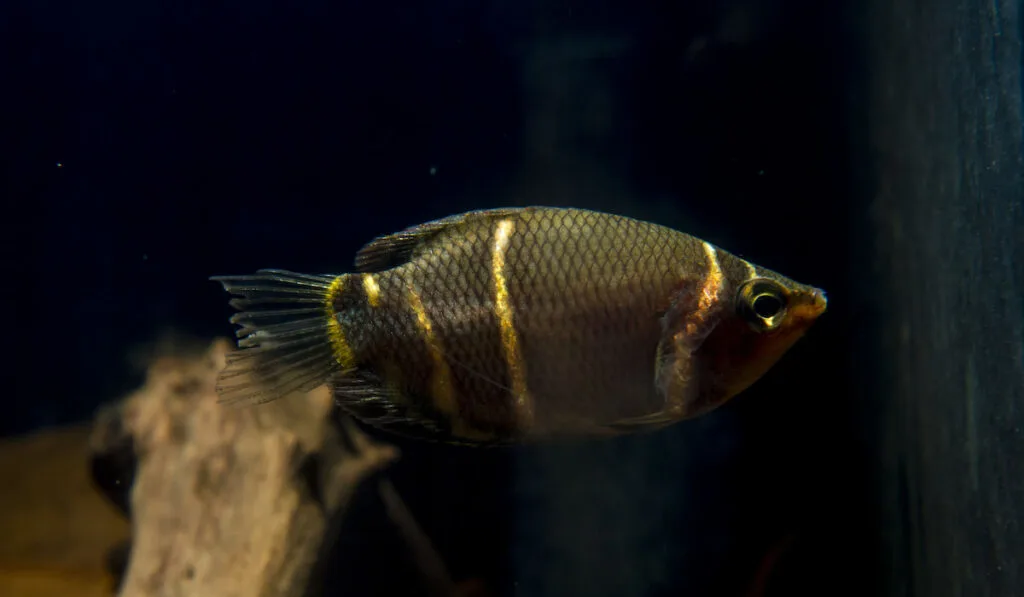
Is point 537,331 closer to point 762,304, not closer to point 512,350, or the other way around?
point 512,350

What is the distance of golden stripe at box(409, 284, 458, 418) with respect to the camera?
135cm

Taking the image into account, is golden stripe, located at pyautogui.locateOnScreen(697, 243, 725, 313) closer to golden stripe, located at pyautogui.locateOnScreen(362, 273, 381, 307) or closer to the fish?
the fish

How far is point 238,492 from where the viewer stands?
211 centimetres

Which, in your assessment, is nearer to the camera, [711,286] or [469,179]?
[711,286]

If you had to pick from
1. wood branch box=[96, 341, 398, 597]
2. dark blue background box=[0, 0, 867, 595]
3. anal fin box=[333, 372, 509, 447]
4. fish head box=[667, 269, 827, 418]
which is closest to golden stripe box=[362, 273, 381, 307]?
anal fin box=[333, 372, 509, 447]

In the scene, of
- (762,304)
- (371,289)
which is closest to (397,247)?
(371,289)

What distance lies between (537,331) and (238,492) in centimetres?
134

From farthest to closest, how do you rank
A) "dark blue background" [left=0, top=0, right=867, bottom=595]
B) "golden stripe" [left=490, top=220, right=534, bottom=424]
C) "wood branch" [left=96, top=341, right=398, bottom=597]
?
"dark blue background" [left=0, top=0, right=867, bottom=595], "wood branch" [left=96, top=341, right=398, bottom=597], "golden stripe" [left=490, top=220, right=534, bottom=424]

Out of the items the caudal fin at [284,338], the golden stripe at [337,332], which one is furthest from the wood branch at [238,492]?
the golden stripe at [337,332]

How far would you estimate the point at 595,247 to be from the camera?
1.35m

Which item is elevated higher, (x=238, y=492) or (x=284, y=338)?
(x=284, y=338)

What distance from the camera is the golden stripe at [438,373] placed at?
1.35 meters

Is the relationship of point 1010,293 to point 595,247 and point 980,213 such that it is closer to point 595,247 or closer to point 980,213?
point 980,213

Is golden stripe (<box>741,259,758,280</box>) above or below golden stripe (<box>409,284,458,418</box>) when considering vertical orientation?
above
